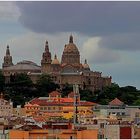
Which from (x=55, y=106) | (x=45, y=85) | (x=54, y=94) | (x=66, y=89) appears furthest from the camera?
(x=66, y=89)

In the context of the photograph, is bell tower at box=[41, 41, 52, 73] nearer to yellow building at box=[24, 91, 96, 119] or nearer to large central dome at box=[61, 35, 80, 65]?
large central dome at box=[61, 35, 80, 65]

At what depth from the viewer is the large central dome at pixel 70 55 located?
515 ft

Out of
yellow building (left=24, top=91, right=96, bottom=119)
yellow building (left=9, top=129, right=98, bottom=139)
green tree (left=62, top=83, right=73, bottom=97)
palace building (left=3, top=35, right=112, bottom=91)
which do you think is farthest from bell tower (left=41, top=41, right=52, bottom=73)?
yellow building (left=9, top=129, right=98, bottom=139)

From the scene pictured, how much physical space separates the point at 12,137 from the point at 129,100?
110m

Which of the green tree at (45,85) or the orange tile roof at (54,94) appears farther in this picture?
the green tree at (45,85)

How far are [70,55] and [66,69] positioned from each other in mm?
6712

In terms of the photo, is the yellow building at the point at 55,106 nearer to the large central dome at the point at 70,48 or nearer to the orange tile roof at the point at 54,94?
the orange tile roof at the point at 54,94

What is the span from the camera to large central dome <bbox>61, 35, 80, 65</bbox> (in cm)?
15700

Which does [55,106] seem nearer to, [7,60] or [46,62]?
[46,62]

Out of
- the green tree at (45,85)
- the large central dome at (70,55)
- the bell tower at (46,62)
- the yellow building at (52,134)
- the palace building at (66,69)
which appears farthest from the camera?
the large central dome at (70,55)

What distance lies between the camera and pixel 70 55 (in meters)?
157

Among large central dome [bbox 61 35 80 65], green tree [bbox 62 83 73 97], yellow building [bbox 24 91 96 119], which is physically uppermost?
large central dome [bbox 61 35 80 65]

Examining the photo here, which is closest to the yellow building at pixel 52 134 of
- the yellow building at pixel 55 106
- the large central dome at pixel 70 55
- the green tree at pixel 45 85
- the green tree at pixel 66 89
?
the yellow building at pixel 55 106

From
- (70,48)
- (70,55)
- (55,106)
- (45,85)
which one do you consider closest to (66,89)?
(45,85)
